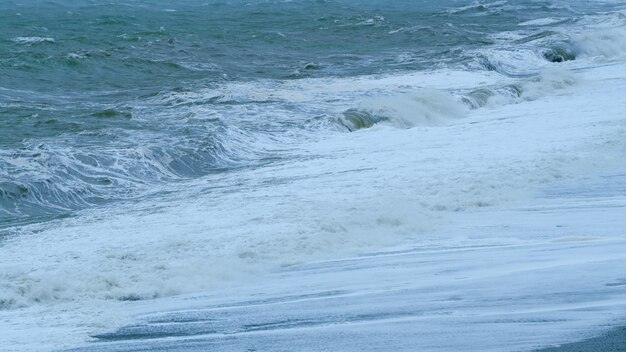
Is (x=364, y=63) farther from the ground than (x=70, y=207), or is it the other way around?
(x=364, y=63)

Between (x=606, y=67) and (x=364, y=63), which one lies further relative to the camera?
(x=364, y=63)

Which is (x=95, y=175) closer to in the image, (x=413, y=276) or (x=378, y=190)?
(x=378, y=190)

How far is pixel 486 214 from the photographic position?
8172 mm

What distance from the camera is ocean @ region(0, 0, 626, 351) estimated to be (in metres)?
5.87

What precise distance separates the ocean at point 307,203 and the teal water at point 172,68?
0.22ft

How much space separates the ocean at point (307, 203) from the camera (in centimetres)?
587

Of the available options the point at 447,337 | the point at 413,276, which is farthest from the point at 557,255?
the point at 447,337

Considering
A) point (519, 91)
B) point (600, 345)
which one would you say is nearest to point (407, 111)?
point (519, 91)

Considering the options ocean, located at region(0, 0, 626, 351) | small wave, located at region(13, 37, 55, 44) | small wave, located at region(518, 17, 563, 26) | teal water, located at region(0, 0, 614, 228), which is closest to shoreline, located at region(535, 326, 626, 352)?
ocean, located at region(0, 0, 626, 351)

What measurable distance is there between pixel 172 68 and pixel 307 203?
12881 mm

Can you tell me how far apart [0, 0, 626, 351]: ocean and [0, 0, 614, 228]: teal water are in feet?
0.22

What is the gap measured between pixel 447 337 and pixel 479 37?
75.3 feet

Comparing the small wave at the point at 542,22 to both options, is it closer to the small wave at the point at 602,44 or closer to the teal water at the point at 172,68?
the teal water at the point at 172,68

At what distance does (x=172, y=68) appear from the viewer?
21094mm
